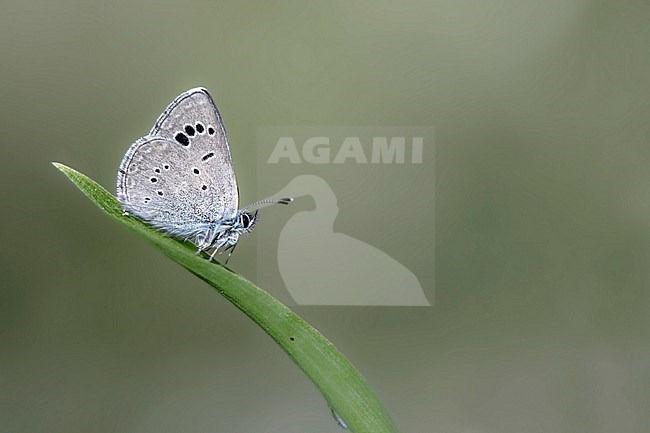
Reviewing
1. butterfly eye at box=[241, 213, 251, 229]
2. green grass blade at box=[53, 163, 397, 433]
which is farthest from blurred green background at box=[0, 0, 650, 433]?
green grass blade at box=[53, 163, 397, 433]

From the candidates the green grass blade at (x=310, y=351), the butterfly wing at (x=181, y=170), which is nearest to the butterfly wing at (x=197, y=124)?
the butterfly wing at (x=181, y=170)

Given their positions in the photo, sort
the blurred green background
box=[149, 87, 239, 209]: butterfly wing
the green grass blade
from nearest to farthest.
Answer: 1. the green grass blade
2. box=[149, 87, 239, 209]: butterfly wing
3. the blurred green background

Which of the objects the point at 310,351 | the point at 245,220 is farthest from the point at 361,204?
the point at 310,351

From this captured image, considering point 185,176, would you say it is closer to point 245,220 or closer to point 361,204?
point 245,220

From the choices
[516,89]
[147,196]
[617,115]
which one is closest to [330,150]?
[516,89]

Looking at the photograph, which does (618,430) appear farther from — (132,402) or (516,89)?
(132,402)

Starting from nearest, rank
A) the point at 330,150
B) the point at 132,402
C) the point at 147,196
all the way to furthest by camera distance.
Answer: the point at 147,196 → the point at 132,402 → the point at 330,150

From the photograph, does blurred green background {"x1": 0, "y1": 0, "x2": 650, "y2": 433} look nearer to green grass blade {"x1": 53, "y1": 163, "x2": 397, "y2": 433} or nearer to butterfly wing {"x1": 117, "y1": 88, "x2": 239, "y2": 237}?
butterfly wing {"x1": 117, "y1": 88, "x2": 239, "y2": 237}
